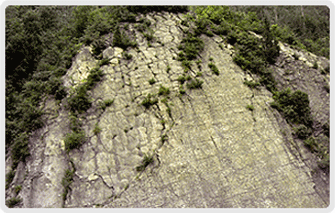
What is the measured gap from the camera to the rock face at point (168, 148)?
31.4 feet

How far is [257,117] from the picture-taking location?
37.5 ft

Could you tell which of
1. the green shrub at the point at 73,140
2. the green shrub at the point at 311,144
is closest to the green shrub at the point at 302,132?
the green shrub at the point at 311,144

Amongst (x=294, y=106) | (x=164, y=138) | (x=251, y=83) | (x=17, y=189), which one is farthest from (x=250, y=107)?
(x=17, y=189)

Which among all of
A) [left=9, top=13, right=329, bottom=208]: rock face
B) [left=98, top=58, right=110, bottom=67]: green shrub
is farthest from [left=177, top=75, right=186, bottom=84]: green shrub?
[left=98, top=58, right=110, bottom=67]: green shrub

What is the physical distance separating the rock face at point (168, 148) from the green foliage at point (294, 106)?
1.45 feet

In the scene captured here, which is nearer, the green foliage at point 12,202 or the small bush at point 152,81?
the green foliage at point 12,202

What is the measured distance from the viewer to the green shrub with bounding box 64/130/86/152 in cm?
1007

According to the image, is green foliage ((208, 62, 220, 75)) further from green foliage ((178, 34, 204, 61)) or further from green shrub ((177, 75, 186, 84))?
green shrub ((177, 75, 186, 84))

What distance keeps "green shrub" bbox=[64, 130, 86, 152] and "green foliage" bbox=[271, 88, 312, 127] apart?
29.0 ft

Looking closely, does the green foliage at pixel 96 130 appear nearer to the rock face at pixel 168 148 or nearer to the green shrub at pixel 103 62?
the rock face at pixel 168 148

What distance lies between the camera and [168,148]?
10.4 m

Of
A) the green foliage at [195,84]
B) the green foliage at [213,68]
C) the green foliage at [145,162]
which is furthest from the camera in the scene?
the green foliage at [213,68]

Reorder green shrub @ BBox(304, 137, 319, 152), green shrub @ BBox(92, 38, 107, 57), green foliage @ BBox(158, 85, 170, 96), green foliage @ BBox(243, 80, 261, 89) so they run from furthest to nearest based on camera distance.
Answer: green shrub @ BBox(92, 38, 107, 57) < green foliage @ BBox(243, 80, 261, 89) < green foliage @ BBox(158, 85, 170, 96) < green shrub @ BBox(304, 137, 319, 152)

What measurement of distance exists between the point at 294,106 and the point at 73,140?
10.1 metres
